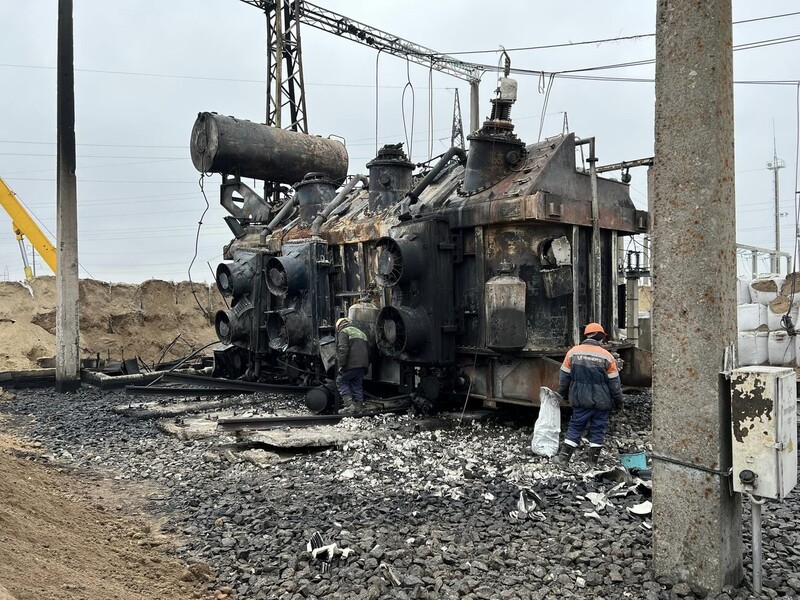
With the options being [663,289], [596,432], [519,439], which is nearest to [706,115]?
[663,289]

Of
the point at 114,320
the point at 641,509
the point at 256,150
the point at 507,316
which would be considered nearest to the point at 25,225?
the point at 114,320

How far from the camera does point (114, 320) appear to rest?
1725 cm

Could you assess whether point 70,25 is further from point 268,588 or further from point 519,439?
point 268,588

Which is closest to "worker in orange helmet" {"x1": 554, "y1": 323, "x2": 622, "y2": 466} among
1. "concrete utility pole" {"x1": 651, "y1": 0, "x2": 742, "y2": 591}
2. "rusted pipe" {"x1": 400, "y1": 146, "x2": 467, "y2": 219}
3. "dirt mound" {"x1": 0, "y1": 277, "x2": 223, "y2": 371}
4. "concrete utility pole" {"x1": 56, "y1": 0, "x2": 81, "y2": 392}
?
"concrete utility pole" {"x1": 651, "y1": 0, "x2": 742, "y2": 591}

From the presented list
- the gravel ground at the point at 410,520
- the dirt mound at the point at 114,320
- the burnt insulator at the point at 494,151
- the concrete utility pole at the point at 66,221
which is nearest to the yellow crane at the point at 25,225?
the dirt mound at the point at 114,320

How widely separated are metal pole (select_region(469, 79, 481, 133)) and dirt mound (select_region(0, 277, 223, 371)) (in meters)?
9.08

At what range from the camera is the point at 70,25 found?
1214 centimetres

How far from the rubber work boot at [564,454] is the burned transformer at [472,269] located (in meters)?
1.37

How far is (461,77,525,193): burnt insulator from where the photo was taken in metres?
8.27

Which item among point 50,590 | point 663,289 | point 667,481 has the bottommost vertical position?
point 50,590

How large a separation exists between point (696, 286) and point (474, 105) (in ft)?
55.0

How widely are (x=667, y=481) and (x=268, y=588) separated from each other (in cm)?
235

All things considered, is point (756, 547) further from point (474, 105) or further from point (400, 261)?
point (474, 105)

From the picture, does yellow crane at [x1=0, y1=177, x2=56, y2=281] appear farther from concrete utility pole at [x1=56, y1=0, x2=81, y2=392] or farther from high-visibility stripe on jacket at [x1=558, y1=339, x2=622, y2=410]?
high-visibility stripe on jacket at [x1=558, y1=339, x2=622, y2=410]
